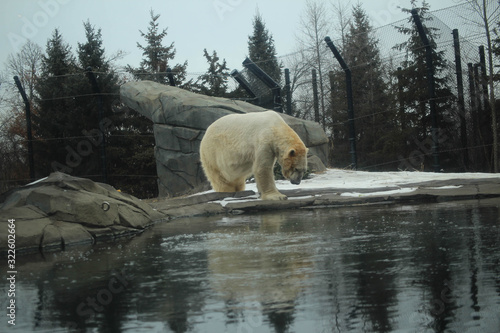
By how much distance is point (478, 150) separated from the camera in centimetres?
1260

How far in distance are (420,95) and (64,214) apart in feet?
40.5

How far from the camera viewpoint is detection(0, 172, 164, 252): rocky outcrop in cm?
555

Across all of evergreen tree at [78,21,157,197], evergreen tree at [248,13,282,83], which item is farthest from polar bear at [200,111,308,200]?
evergreen tree at [248,13,282,83]

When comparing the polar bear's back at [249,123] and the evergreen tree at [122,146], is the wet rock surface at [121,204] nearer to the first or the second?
the polar bear's back at [249,123]

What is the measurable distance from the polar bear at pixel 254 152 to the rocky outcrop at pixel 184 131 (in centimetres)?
305

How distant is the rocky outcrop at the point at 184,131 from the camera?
13.3 m

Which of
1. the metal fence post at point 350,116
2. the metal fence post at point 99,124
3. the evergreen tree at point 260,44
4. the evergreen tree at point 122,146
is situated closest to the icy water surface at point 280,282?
the metal fence post at point 350,116

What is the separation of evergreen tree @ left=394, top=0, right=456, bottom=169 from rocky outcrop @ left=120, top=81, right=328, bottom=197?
301cm

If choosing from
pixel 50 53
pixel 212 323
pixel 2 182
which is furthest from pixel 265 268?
pixel 50 53

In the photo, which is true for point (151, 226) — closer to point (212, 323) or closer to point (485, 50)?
point (212, 323)

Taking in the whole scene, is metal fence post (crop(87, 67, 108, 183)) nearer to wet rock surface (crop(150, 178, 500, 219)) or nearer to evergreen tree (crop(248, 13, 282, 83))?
wet rock surface (crop(150, 178, 500, 219))

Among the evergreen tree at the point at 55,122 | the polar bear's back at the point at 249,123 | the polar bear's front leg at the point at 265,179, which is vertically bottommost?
the polar bear's front leg at the point at 265,179

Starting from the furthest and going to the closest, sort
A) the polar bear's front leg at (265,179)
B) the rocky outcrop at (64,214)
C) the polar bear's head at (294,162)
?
the polar bear's front leg at (265,179) → the polar bear's head at (294,162) → the rocky outcrop at (64,214)

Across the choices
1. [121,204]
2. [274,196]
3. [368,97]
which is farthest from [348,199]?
[368,97]
